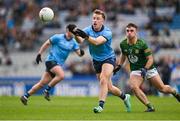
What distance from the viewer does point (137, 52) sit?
1792 cm

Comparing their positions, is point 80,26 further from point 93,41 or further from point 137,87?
point 93,41

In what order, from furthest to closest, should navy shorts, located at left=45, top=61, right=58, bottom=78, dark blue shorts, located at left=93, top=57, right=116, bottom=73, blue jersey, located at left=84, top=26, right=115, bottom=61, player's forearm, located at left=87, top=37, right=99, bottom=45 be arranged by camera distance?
navy shorts, located at left=45, top=61, right=58, bottom=78, dark blue shorts, located at left=93, top=57, right=116, bottom=73, blue jersey, located at left=84, top=26, right=115, bottom=61, player's forearm, located at left=87, top=37, right=99, bottom=45

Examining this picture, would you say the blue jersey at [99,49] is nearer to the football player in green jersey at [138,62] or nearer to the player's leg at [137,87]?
the football player in green jersey at [138,62]

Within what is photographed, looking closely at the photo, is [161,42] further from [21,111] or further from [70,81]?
[21,111]

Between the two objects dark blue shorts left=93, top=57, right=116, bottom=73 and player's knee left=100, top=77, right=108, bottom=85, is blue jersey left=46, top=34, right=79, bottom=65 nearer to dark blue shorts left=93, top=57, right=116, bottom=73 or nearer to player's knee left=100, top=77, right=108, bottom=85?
dark blue shorts left=93, top=57, right=116, bottom=73

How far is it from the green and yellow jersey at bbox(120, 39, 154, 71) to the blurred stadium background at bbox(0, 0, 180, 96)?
1457 centimetres

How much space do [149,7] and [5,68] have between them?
8.91m

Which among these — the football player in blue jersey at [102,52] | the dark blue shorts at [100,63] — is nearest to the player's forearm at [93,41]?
the football player in blue jersey at [102,52]

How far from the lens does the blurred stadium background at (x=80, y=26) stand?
33031 millimetres

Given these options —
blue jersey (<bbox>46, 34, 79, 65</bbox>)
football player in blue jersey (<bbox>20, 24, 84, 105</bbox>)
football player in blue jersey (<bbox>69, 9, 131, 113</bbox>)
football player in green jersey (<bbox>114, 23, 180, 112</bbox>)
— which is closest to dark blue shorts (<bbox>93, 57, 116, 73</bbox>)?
football player in blue jersey (<bbox>69, 9, 131, 113</bbox>)

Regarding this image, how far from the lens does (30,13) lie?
135 ft

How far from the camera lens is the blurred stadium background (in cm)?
3303

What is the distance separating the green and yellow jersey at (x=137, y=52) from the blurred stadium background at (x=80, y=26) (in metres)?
14.6

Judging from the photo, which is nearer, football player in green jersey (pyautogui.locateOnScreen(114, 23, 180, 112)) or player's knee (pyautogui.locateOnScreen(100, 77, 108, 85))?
player's knee (pyautogui.locateOnScreen(100, 77, 108, 85))
